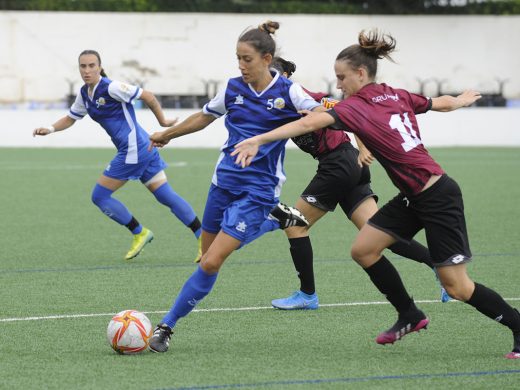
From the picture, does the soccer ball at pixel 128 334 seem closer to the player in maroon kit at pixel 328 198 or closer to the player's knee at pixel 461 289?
the player in maroon kit at pixel 328 198

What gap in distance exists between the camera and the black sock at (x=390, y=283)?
5973 millimetres

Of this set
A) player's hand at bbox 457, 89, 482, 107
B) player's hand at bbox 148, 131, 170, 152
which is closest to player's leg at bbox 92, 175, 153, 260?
player's hand at bbox 148, 131, 170, 152

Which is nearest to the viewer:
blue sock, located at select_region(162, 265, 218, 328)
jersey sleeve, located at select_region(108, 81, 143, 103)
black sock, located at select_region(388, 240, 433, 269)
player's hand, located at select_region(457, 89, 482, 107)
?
blue sock, located at select_region(162, 265, 218, 328)

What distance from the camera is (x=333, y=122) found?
553 centimetres

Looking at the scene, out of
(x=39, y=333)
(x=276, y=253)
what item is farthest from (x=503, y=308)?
(x=276, y=253)

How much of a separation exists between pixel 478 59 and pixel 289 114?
31609 mm

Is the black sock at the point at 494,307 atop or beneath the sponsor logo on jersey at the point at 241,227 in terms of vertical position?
beneath

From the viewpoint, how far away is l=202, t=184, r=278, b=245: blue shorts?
5969 mm

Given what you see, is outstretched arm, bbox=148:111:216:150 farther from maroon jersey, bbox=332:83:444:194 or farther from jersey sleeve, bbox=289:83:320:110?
maroon jersey, bbox=332:83:444:194

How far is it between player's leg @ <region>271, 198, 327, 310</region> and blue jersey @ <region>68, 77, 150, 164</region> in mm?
2744

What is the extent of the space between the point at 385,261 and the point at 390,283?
0.43ft

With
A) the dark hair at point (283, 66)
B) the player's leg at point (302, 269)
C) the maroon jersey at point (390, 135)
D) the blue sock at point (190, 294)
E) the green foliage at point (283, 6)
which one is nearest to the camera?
the maroon jersey at point (390, 135)

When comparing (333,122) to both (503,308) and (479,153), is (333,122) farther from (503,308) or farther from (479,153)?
(479,153)

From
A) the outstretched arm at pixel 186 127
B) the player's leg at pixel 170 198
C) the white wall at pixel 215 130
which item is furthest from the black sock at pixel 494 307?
the white wall at pixel 215 130
